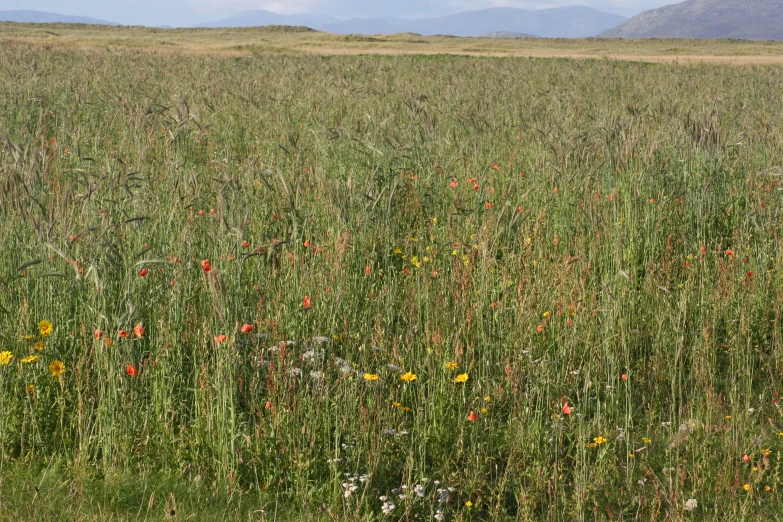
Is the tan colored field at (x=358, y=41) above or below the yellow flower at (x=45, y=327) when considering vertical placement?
above

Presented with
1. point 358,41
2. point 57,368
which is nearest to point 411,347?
point 57,368

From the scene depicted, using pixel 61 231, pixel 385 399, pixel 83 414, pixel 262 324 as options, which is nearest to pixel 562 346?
pixel 385 399

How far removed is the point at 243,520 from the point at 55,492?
607 mm

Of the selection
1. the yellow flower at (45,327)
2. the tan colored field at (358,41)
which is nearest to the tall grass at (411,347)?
the yellow flower at (45,327)

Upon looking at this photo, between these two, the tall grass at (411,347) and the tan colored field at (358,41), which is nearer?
the tall grass at (411,347)

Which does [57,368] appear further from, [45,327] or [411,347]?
[411,347]

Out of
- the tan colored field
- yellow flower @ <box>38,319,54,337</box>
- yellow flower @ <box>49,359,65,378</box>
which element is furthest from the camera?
the tan colored field

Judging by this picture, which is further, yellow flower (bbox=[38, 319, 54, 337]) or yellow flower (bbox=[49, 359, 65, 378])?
yellow flower (bbox=[38, 319, 54, 337])

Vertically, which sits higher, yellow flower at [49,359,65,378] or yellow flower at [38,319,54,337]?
yellow flower at [38,319,54,337]

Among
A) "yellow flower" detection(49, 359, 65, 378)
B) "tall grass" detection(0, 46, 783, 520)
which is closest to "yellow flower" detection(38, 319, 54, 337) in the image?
"tall grass" detection(0, 46, 783, 520)

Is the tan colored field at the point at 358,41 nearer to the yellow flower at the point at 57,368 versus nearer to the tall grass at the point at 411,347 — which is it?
the tall grass at the point at 411,347

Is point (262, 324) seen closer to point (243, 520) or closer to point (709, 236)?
point (243, 520)

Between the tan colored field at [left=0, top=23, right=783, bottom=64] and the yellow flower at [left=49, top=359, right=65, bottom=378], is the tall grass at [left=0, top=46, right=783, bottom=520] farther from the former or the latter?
the tan colored field at [left=0, top=23, right=783, bottom=64]

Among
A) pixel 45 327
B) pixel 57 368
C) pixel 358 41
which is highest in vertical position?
pixel 358 41
